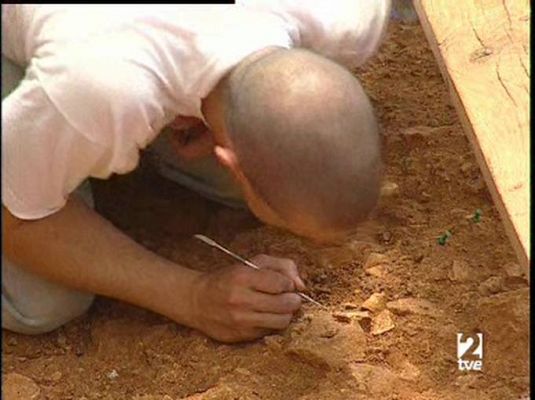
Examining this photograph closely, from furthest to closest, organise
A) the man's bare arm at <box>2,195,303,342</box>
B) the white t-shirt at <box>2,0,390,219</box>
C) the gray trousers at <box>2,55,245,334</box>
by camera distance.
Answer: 1. the man's bare arm at <box>2,195,303,342</box>
2. the gray trousers at <box>2,55,245,334</box>
3. the white t-shirt at <box>2,0,390,219</box>

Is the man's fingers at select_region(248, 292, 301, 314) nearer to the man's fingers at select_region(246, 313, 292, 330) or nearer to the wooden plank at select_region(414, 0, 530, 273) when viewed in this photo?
the man's fingers at select_region(246, 313, 292, 330)

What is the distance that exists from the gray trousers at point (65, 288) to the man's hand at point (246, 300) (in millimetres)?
94

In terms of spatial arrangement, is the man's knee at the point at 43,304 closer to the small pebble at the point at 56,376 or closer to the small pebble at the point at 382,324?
the small pebble at the point at 56,376

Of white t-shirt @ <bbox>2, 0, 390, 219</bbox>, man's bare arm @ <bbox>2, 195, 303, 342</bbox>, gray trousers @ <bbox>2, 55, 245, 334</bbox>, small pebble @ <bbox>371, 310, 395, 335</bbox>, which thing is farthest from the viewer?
small pebble @ <bbox>371, 310, 395, 335</bbox>

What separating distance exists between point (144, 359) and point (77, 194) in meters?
0.21

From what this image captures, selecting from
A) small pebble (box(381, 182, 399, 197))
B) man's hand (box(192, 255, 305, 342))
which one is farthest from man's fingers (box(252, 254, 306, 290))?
small pebble (box(381, 182, 399, 197))

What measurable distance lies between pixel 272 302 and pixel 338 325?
0.21 feet

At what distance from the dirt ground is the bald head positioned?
0.16 meters

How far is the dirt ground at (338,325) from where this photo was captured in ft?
3.46

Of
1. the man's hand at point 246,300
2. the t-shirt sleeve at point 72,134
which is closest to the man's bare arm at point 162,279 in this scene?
the man's hand at point 246,300

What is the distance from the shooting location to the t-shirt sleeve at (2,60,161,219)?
772mm

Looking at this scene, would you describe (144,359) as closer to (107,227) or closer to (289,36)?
(107,227)

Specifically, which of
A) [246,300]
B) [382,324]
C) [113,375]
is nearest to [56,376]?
[113,375]

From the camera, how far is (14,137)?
725 mm
